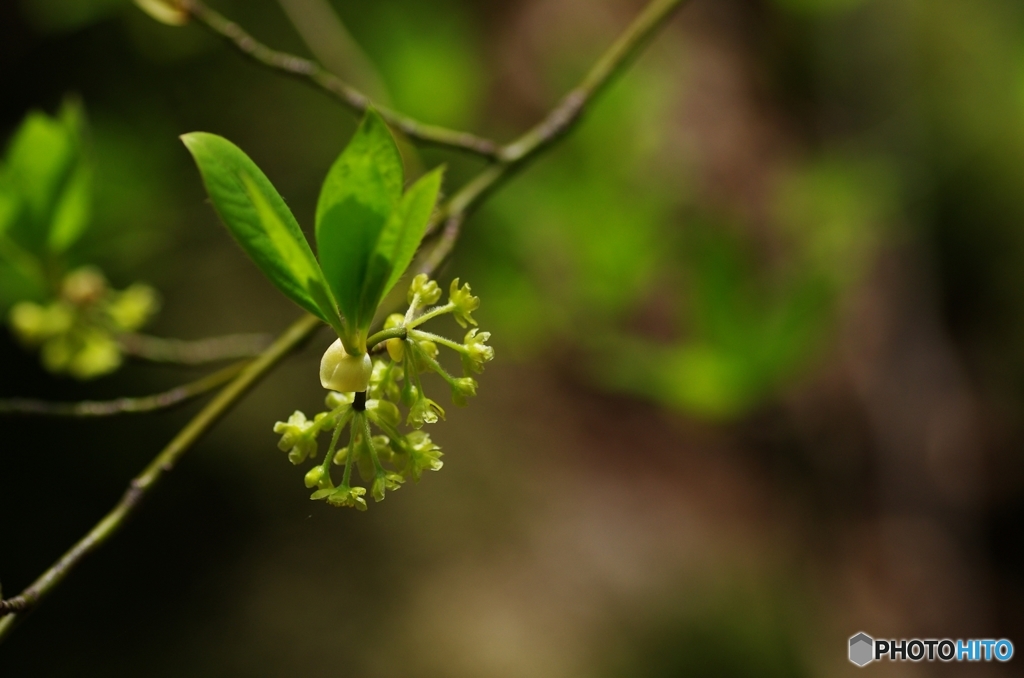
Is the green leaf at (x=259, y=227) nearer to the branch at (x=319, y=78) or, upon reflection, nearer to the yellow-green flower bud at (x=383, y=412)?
the yellow-green flower bud at (x=383, y=412)

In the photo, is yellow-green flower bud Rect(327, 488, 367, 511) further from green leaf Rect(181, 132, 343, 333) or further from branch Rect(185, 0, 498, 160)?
branch Rect(185, 0, 498, 160)

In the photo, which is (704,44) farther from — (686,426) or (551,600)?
(551,600)

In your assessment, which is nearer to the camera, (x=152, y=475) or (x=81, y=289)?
(x=152, y=475)

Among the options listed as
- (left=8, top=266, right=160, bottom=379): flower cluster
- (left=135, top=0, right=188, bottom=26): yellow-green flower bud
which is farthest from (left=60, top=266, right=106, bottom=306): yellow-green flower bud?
(left=135, top=0, right=188, bottom=26): yellow-green flower bud

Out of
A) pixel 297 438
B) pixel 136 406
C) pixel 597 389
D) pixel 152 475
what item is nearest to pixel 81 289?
pixel 136 406

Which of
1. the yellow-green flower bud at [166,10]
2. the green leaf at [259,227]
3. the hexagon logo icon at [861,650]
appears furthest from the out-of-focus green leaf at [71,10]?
the hexagon logo icon at [861,650]

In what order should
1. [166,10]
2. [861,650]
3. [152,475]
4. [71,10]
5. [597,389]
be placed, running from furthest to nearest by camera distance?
1. [597,389]
2. [861,650]
3. [71,10]
4. [166,10]
5. [152,475]

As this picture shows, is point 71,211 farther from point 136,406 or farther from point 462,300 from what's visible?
point 462,300
